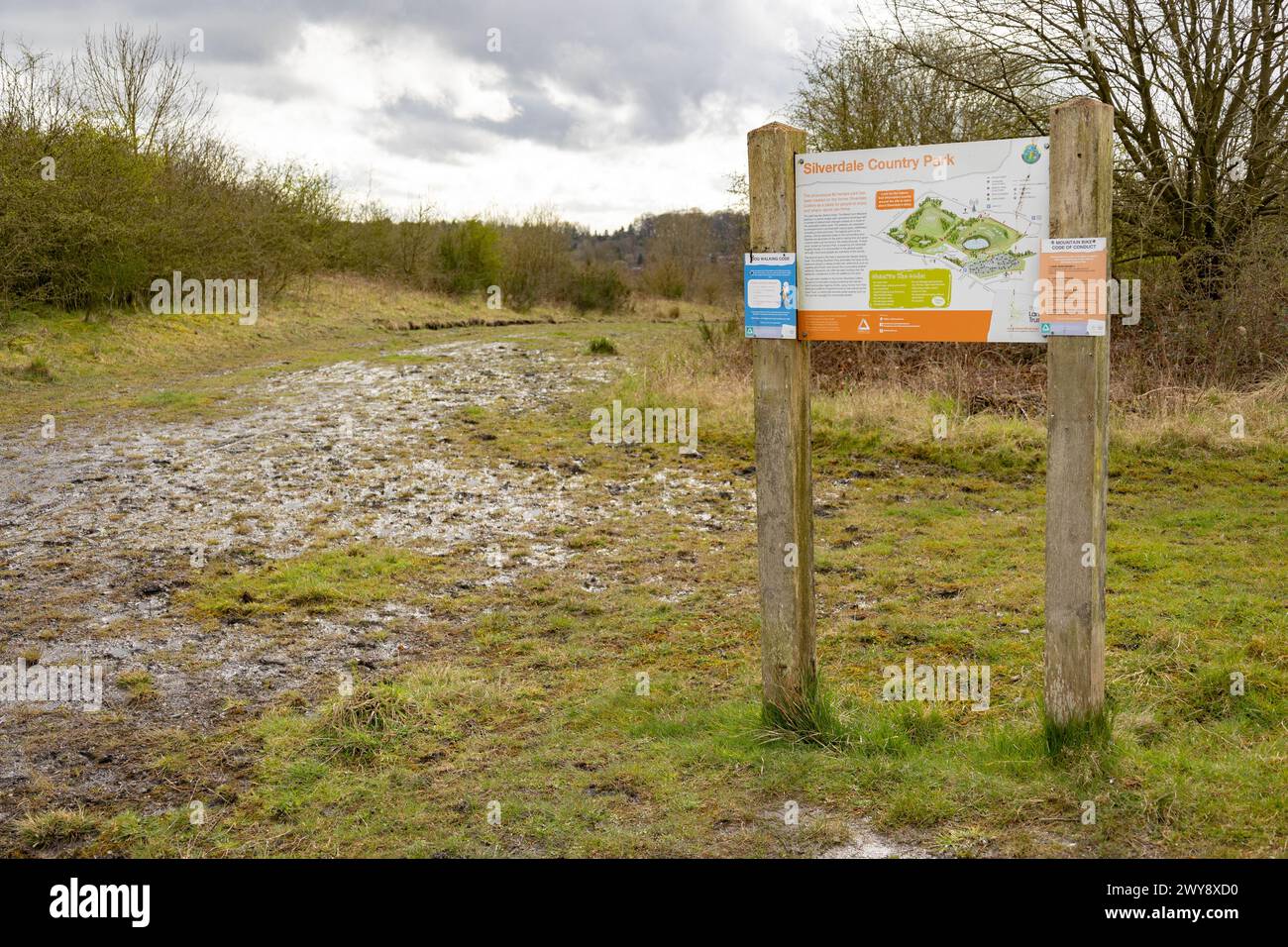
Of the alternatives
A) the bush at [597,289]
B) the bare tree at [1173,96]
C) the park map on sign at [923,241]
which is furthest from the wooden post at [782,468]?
the bush at [597,289]

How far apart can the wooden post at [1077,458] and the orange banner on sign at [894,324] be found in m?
0.34

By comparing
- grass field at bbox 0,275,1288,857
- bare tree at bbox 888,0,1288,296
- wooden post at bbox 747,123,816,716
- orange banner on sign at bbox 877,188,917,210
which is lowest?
grass field at bbox 0,275,1288,857

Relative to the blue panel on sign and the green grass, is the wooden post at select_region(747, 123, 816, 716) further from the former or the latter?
the green grass

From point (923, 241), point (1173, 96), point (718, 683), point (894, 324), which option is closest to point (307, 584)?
point (718, 683)

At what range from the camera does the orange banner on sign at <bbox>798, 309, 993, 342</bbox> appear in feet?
13.5

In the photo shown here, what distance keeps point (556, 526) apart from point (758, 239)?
4837mm

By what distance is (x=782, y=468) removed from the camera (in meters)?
4.51

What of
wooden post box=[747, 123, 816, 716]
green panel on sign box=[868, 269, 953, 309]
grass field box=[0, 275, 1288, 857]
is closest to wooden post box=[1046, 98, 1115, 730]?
grass field box=[0, 275, 1288, 857]

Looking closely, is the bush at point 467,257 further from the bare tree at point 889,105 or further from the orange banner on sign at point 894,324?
the orange banner on sign at point 894,324

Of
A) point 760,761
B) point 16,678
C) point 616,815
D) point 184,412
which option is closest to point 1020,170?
point 760,761

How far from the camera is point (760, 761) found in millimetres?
4352

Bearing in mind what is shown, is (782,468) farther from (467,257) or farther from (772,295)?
(467,257)

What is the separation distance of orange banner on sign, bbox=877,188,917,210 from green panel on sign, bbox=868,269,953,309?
269 millimetres

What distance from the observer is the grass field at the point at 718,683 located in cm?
383
